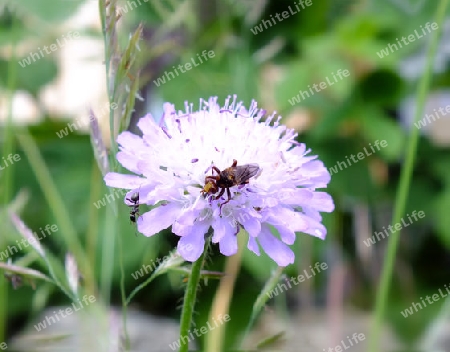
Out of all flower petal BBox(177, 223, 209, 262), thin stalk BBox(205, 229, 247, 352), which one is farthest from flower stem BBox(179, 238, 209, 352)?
thin stalk BBox(205, 229, 247, 352)

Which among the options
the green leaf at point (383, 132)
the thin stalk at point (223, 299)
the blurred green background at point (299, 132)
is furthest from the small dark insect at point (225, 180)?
→ the green leaf at point (383, 132)

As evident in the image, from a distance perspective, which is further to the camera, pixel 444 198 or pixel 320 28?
A: pixel 320 28

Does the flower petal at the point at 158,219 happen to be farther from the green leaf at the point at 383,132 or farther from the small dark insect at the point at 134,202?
→ the green leaf at the point at 383,132

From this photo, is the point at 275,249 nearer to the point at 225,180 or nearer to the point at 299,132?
the point at 225,180

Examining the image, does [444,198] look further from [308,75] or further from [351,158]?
[308,75]

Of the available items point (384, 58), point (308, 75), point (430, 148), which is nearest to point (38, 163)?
point (308, 75)
